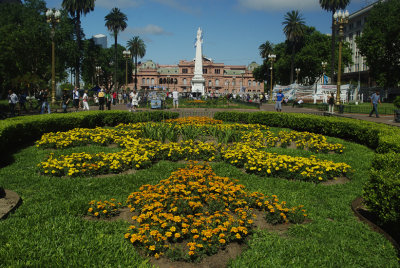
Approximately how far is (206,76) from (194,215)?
102584 millimetres

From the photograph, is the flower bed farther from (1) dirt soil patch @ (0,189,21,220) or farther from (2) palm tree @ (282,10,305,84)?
(2) palm tree @ (282,10,305,84)

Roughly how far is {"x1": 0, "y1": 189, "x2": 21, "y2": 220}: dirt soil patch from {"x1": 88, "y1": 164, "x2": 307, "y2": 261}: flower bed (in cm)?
114

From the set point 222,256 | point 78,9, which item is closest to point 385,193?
point 222,256

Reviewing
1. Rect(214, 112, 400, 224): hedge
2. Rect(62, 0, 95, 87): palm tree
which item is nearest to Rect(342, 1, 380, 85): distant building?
Rect(62, 0, 95, 87): palm tree

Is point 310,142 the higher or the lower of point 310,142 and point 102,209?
the higher

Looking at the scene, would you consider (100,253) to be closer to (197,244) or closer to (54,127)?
(197,244)

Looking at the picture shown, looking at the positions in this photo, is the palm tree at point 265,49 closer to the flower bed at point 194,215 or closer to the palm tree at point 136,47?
the palm tree at point 136,47

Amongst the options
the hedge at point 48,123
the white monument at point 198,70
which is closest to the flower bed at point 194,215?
the hedge at point 48,123

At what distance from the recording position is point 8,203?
198 inches

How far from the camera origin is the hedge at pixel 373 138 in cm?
420

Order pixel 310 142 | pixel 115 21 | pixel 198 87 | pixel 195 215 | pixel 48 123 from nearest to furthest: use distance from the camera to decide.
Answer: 1. pixel 195 215
2. pixel 310 142
3. pixel 48 123
4. pixel 198 87
5. pixel 115 21

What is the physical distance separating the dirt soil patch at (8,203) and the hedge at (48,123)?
3293mm

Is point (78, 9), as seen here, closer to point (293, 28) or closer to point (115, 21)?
point (115, 21)

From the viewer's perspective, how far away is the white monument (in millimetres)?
41469
